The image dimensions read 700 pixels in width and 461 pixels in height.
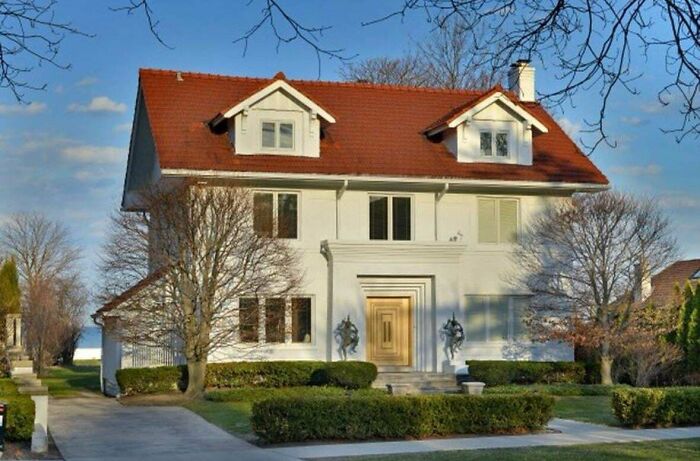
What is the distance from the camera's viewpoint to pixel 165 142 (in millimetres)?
28578

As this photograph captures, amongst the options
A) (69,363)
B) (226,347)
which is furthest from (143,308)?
(69,363)

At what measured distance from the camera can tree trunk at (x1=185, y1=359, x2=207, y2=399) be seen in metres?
25.4

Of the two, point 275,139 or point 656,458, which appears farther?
point 275,139

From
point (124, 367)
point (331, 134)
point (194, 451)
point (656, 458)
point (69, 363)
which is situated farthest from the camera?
point (69, 363)

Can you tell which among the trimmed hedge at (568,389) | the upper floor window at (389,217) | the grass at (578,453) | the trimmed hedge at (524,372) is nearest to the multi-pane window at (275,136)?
the upper floor window at (389,217)

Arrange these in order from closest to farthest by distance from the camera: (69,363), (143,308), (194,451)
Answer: (194,451) → (143,308) → (69,363)

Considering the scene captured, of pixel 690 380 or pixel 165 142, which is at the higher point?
pixel 165 142

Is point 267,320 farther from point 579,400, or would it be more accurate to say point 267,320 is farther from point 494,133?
point 494,133

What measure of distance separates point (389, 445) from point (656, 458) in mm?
4167

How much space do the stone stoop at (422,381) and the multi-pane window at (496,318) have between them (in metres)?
2.17

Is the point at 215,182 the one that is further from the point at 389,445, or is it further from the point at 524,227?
the point at 389,445

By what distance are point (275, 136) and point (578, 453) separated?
52.3 ft

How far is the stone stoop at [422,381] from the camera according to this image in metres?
27.8

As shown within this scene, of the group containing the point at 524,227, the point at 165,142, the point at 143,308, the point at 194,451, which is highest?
the point at 165,142
